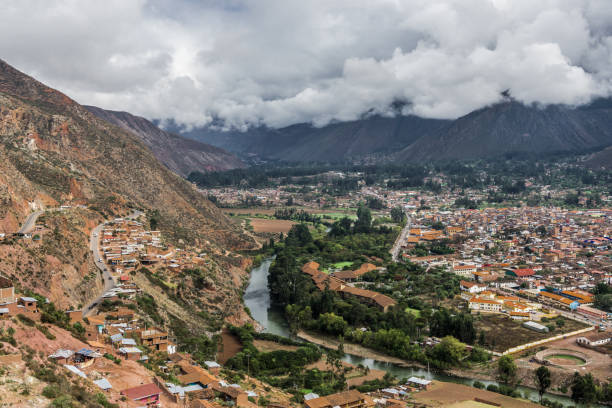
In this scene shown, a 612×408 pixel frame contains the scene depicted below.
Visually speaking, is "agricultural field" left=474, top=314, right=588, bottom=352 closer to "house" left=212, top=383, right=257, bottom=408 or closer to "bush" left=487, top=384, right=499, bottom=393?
"bush" left=487, top=384, right=499, bottom=393

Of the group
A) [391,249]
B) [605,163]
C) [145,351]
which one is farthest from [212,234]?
[605,163]

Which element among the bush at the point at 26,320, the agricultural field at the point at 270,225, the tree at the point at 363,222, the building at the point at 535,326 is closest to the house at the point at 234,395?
the bush at the point at 26,320

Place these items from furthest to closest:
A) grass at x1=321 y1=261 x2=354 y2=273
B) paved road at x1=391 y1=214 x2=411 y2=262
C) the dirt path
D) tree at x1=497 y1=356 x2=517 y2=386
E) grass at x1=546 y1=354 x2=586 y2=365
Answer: paved road at x1=391 y1=214 x2=411 y2=262
grass at x1=321 y1=261 x2=354 y2=273
the dirt path
grass at x1=546 y1=354 x2=586 y2=365
tree at x1=497 y1=356 x2=517 y2=386

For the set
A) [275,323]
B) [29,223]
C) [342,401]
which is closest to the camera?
[342,401]

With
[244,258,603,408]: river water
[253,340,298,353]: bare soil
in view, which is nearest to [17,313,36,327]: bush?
[253,340,298,353]: bare soil

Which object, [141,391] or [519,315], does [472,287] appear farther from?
[141,391]

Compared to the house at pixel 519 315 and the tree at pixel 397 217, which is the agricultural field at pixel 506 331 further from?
the tree at pixel 397 217

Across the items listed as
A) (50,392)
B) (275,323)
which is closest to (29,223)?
(275,323)

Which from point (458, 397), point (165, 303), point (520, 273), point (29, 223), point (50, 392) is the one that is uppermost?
point (29, 223)
